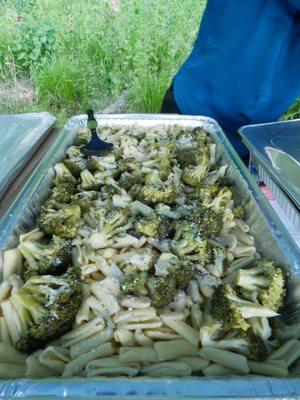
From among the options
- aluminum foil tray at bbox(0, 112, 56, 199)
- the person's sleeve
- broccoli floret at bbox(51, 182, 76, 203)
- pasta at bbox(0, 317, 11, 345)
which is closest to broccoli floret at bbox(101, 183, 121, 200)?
broccoli floret at bbox(51, 182, 76, 203)

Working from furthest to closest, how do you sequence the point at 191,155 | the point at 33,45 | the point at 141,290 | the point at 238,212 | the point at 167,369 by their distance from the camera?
the point at 33,45
the point at 191,155
the point at 238,212
the point at 141,290
the point at 167,369

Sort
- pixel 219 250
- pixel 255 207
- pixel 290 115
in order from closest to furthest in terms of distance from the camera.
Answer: pixel 219 250 < pixel 255 207 < pixel 290 115

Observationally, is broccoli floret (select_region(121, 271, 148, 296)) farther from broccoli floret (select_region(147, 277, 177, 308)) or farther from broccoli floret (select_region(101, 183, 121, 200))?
broccoli floret (select_region(101, 183, 121, 200))

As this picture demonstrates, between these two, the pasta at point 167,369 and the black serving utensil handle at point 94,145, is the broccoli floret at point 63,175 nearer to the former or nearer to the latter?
the black serving utensil handle at point 94,145

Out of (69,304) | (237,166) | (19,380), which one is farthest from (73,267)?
(237,166)

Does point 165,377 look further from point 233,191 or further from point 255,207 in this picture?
point 233,191

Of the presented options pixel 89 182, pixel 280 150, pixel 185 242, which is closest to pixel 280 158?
pixel 280 150

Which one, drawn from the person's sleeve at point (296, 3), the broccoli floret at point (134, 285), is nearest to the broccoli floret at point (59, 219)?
the broccoli floret at point (134, 285)

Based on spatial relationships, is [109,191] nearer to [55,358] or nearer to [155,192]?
[155,192]

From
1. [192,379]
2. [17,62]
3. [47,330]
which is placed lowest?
[17,62]
